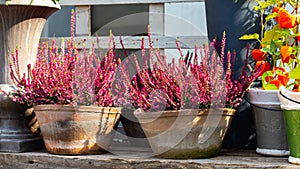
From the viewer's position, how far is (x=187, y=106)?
6.62 feet

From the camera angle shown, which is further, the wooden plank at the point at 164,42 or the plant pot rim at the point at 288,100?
the wooden plank at the point at 164,42

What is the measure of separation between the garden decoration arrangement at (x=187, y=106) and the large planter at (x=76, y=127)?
0.57 feet

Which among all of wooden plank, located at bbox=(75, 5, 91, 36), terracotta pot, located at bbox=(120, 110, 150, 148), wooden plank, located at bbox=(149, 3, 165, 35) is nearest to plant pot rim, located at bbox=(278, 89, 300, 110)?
terracotta pot, located at bbox=(120, 110, 150, 148)

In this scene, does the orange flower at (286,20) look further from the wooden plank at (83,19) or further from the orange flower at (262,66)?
the wooden plank at (83,19)

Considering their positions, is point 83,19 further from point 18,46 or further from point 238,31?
point 238,31

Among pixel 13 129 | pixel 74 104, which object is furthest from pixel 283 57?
pixel 13 129

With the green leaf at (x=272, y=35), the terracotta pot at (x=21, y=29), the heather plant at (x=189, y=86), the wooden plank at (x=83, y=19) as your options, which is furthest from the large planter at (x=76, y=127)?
the wooden plank at (x=83, y=19)

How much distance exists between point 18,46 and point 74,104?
19.5 inches

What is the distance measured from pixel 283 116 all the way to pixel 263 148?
0.55ft

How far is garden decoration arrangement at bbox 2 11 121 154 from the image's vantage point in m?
2.12

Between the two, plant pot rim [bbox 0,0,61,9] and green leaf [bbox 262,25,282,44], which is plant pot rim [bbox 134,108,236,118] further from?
plant pot rim [bbox 0,0,61,9]

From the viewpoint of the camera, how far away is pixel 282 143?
6.77 ft

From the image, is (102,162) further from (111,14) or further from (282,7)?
(111,14)

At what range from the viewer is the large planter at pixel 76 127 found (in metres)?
2.12
